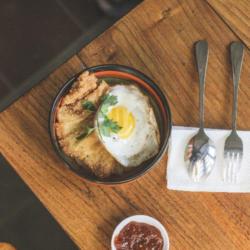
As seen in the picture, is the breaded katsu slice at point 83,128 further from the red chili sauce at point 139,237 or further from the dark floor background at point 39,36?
the dark floor background at point 39,36

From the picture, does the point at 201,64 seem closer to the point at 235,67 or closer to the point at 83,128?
the point at 235,67

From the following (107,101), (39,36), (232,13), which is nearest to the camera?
(107,101)

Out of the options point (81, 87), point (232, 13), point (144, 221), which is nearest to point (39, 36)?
point (81, 87)

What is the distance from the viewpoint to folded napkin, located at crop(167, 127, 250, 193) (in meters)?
1.55

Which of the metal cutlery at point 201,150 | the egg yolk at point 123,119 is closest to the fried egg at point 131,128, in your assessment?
the egg yolk at point 123,119

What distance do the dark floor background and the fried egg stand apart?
2.39 ft

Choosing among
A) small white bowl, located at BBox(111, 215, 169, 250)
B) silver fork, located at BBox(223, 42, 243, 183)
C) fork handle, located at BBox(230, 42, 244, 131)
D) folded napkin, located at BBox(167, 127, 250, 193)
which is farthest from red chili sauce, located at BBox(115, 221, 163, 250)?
fork handle, located at BBox(230, 42, 244, 131)

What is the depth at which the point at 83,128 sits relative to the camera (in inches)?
59.5

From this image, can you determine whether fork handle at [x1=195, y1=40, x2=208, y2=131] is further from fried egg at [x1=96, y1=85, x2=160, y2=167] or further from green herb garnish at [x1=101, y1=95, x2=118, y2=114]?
green herb garnish at [x1=101, y1=95, x2=118, y2=114]

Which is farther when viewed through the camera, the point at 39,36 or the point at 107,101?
the point at 39,36

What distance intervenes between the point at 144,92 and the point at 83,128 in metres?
0.21

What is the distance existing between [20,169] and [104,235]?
0.32 metres

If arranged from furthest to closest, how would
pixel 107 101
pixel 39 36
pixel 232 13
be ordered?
pixel 39 36
pixel 232 13
pixel 107 101

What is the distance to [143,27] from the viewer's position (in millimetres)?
1596
